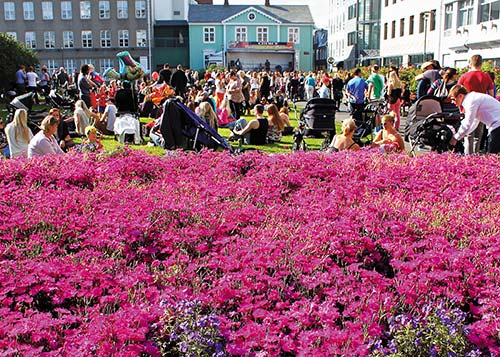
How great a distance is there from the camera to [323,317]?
3373 mm

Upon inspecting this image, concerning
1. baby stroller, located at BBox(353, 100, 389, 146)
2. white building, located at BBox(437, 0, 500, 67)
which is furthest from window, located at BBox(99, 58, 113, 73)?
baby stroller, located at BBox(353, 100, 389, 146)

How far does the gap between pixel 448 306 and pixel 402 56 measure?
166 ft

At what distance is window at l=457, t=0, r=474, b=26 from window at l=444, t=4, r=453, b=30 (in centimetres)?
147

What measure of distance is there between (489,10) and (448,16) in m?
6.32

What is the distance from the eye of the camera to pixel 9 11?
72688 millimetres

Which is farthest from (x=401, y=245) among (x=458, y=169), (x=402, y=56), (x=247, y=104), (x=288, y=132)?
(x=402, y=56)

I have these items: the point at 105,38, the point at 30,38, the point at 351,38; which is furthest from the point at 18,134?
the point at 30,38

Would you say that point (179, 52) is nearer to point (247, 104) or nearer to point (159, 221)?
point (247, 104)

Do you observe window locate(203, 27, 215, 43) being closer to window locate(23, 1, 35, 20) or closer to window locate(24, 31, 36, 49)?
window locate(24, 31, 36, 49)

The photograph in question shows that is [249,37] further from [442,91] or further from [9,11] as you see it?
[442,91]

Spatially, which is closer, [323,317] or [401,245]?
[323,317]

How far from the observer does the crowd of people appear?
9211 millimetres

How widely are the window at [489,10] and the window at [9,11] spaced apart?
191 ft

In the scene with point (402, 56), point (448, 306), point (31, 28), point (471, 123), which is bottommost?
point (448, 306)
